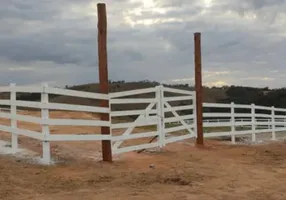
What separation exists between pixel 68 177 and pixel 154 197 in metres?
1.94

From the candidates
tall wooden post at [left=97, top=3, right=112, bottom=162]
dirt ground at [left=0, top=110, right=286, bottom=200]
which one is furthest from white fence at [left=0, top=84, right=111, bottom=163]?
dirt ground at [left=0, top=110, right=286, bottom=200]

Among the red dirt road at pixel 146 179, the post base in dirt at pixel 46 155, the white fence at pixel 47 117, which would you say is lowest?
the red dirt road at pixel 146 179

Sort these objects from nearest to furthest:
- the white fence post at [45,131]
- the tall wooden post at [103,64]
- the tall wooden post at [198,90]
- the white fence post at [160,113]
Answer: the white fence post at [45,131] < the tall wooden post at [103,64] < the white fence post at [160,113] < the tall wooden post at [198,90]

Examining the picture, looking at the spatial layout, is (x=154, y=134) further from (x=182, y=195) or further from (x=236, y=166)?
(x=182, y=195)

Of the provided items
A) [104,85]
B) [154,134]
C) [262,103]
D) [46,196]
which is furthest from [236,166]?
[262,103]

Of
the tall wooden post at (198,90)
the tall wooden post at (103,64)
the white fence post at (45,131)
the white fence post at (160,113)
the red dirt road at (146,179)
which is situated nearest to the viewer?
the red dirt road at (146,179)

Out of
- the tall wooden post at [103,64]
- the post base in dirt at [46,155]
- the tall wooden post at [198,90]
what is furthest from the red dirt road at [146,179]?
the tall wooden post at [198,90]

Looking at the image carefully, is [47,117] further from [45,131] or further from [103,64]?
[103,64]

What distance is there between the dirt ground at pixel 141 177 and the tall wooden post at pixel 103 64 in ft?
1.12

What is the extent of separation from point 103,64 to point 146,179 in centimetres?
309

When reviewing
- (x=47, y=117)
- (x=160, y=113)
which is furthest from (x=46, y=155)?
(x=160, y=113)

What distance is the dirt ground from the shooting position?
24.7 ft

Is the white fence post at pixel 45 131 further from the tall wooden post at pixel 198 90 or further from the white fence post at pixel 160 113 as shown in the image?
the tall wooden post at pixel 198 90

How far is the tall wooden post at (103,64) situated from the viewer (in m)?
10.6
